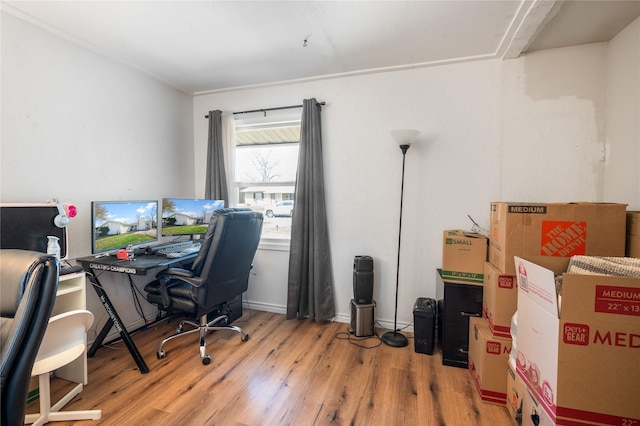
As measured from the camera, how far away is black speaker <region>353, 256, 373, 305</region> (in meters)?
2.69

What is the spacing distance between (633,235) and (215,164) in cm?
347

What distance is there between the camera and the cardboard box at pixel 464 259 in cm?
218

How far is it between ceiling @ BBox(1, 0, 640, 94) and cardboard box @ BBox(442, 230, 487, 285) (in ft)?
5.10

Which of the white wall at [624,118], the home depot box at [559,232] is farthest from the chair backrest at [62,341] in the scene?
the white wall at [624,118]

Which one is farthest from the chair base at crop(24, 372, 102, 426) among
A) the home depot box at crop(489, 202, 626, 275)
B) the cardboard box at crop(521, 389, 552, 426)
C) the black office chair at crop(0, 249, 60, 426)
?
the home depot box at crop(489, 202, 626, 275)

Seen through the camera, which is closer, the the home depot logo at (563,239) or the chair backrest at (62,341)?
the chair backrest at (62,341)

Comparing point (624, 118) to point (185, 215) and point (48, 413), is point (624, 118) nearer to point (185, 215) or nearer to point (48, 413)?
point (185, 215)

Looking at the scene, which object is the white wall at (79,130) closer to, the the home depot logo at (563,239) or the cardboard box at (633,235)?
Answer: the the home depot logo at (563,239)

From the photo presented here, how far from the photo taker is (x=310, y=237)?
2.95 m

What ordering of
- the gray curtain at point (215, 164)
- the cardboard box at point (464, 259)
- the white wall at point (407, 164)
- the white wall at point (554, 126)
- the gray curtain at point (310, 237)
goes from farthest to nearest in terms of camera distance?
the gray curtain at point (215, 164)
the gray curtain at point (310, 237)
the white wall at point (407, 164)
the white wall at point (554, 126)
the cardboard box at point (464, 259)

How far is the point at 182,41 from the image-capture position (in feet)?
7.54

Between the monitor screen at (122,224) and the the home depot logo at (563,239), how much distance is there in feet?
10.1

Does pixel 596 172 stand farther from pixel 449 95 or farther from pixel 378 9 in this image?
pixel 378 9

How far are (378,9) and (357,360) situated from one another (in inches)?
100
